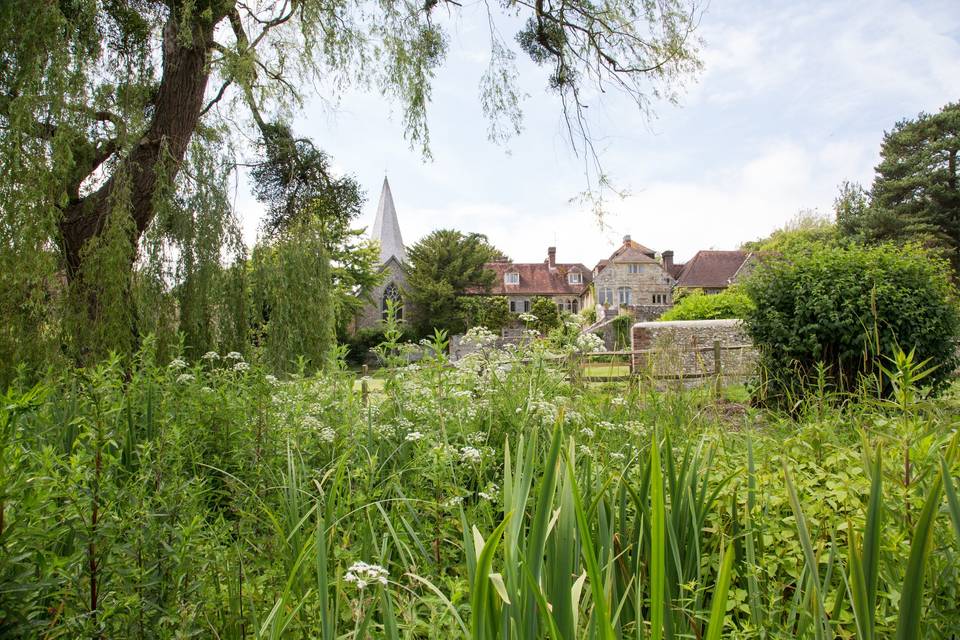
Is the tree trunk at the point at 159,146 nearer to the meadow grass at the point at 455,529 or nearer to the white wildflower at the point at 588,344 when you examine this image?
the meadow grass at the point at 455,529

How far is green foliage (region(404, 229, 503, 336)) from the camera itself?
3916 cm

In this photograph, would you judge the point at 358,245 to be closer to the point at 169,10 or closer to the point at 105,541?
the point at 169,10

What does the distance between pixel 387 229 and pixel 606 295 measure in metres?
19.1

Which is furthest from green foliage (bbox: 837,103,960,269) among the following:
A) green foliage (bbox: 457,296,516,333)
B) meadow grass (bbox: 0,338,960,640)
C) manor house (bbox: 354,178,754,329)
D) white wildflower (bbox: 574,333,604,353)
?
meadow grass (bbox: 0,338,960,640)

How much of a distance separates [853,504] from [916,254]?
7372 mm

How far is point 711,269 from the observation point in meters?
42.7

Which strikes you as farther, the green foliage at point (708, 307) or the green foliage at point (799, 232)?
the green foliage at point (799, 232)

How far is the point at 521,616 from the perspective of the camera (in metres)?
1.03

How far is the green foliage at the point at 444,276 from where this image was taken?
39156mm

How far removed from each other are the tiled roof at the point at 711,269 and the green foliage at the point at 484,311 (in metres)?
13.8

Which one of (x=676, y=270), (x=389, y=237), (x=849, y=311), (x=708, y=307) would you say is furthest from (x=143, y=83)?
(x=676, y=270)

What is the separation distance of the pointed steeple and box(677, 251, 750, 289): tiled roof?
2284 cm

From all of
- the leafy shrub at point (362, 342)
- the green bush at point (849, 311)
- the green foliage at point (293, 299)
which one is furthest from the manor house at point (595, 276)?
the green bush at point (849, 311)

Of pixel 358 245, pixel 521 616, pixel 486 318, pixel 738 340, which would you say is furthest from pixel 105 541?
pixel 486 318
